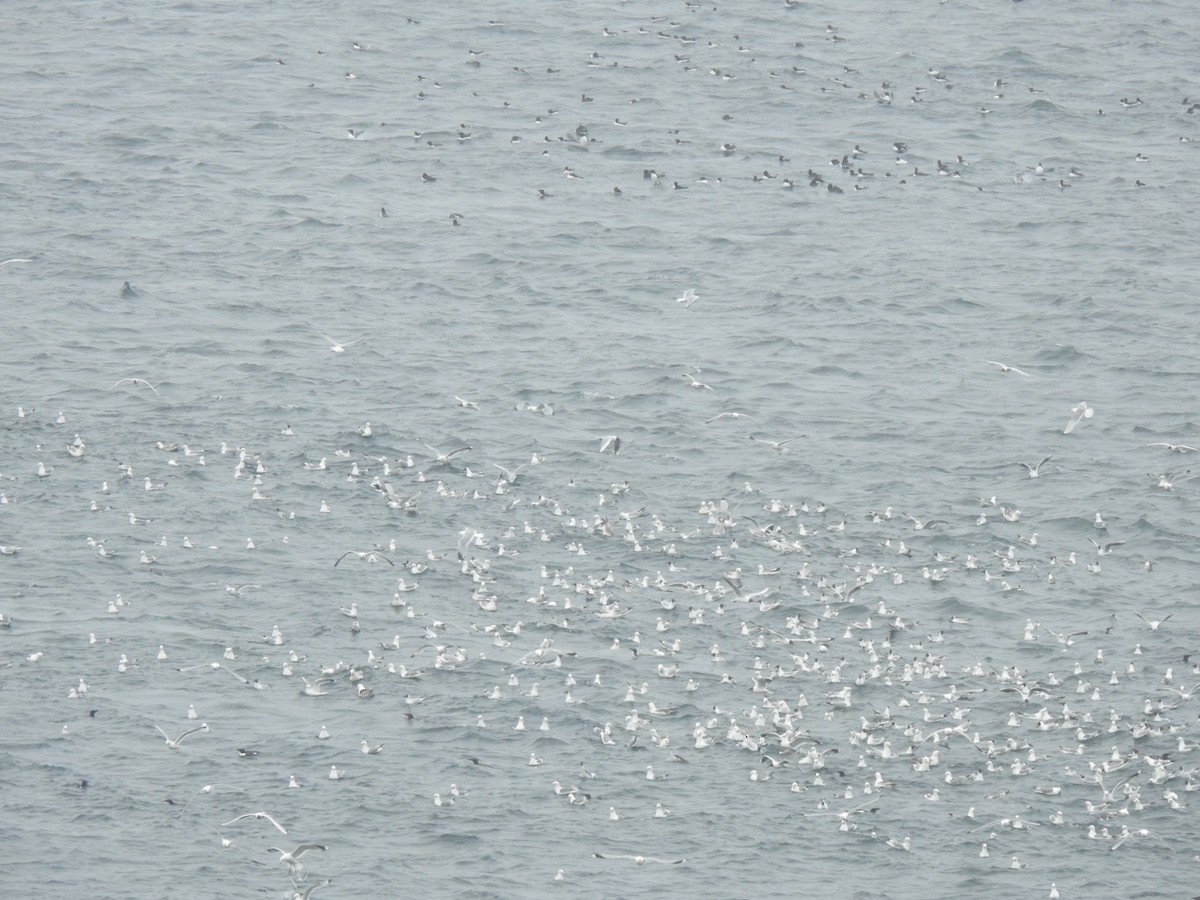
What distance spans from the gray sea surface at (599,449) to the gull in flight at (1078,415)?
892mm

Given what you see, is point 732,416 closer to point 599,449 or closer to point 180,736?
point 599,449

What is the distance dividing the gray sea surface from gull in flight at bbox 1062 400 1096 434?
2.93 ft

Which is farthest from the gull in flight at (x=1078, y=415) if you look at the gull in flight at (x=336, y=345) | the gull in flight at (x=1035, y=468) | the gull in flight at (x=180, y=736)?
the gull in flight at (x=180, y=736)

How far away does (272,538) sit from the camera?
71.8 meters

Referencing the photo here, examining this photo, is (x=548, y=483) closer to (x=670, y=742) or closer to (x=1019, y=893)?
(x=670, y=742)

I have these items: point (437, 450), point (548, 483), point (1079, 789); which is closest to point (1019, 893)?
point (1079, 789)

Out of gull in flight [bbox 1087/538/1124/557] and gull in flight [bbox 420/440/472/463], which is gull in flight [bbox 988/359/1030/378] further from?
gull in flight [bbox 420/440/472/463]

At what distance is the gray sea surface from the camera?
57.5 metres

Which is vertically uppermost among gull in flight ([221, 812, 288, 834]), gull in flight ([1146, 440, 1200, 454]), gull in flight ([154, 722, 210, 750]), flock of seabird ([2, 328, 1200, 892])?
gull in flight ([1146, 440, 1200, 454])

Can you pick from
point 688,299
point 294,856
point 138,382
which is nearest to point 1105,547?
point 688,299

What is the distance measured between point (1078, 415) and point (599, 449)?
1824 cm

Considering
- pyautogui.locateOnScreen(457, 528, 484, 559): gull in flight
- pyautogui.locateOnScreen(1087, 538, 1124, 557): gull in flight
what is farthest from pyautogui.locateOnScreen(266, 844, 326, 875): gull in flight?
pyautogui.locateOnScreen(1087, 538, 1124, 557): gull in flight

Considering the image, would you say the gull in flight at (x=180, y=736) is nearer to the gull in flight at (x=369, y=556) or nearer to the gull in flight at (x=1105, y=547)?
the gull in flight at (x=369, y=556)

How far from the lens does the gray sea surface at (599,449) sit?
2265 inches
